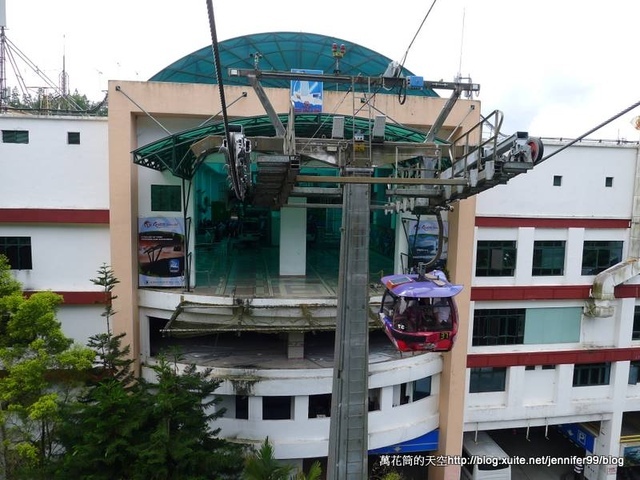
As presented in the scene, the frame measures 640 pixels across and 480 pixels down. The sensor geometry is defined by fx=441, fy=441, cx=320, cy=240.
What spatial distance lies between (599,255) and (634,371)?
4.99 meters

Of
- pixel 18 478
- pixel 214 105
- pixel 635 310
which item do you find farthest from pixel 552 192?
pixel 18 478

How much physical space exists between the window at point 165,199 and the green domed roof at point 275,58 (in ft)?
14.5

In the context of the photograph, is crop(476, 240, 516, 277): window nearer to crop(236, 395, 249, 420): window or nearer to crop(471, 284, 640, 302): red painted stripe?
crop(471, 284, 640, 302): red painted stripe

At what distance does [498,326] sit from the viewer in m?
Answer: 15.8

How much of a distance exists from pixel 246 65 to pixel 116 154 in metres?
6.67

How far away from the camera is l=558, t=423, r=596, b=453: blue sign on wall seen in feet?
56.4

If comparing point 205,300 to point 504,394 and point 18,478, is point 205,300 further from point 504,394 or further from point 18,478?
point 504,394

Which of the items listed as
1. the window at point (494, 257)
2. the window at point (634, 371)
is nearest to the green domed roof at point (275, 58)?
the window at point (494, 257)

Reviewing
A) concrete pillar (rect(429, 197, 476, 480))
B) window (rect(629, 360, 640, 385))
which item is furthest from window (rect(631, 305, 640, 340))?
concrete pillar (rect(429, 197, 476, 480))

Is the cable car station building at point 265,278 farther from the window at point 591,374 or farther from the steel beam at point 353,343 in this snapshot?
the steel beam at point 353,343

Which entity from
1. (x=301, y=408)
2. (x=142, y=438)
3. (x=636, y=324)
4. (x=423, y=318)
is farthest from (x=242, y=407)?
(x=636, y=324)

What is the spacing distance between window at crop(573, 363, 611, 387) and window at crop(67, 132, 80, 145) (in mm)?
18820

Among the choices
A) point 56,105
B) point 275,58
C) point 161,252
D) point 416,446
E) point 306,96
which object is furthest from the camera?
point 56,105

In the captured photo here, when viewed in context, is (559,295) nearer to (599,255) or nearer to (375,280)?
(599,255)
